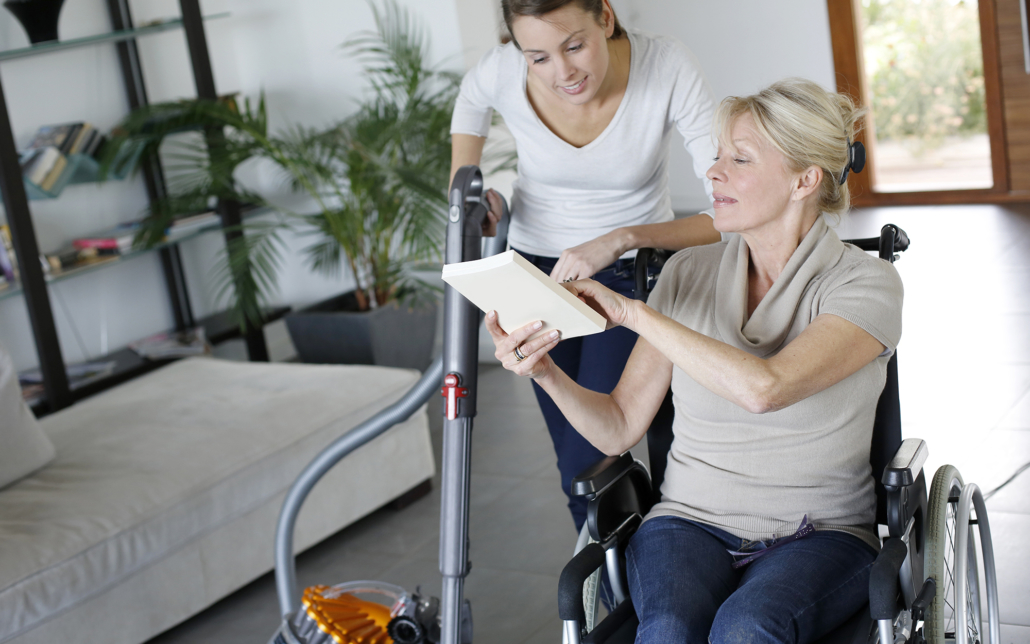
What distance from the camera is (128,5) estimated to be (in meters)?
4.06

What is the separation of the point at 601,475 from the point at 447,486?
0.33m

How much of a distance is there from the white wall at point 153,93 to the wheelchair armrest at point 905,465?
3.02 metres

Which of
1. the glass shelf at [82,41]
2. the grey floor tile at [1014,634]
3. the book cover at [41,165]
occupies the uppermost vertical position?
the glass shelf at [82,41]

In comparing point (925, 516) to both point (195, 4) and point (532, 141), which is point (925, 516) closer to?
point (532, 141)

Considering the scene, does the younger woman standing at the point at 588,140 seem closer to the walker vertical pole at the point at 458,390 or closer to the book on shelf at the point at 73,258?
the walker vertical pole at the point at 458,390

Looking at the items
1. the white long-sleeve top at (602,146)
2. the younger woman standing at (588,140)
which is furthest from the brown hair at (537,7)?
the white long-sleeve top at (602,146)

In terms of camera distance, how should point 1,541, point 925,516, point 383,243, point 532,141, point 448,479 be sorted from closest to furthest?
point 925,516 → point 448,479 → point 532,141 → point 1,541 → point 383,243

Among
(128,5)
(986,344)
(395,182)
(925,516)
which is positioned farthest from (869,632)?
(128,5)

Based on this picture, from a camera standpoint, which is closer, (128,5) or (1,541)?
(1,541)

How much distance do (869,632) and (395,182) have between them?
9.35 ft

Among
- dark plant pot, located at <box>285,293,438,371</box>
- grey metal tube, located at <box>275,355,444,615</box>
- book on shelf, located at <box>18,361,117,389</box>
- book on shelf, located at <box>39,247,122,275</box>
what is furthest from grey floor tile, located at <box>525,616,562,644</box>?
book on shelf, located at <box>39,247,122,275</box>

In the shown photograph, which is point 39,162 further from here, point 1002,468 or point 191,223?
point 1002,468

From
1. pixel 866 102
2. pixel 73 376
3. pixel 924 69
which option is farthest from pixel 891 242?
pixel 866 102

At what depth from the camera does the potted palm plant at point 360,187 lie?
3617 millimetres
